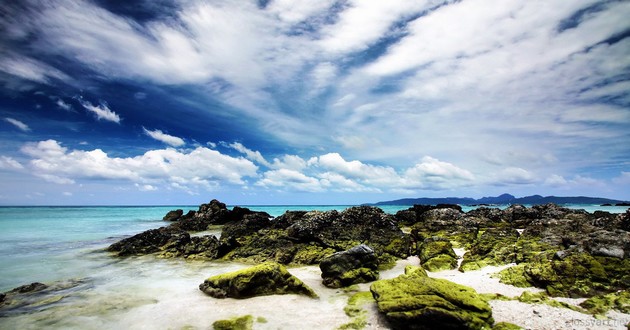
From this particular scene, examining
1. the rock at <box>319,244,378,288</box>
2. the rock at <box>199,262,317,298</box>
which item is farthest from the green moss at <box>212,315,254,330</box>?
the rock at <box>319,244,378,288</box>

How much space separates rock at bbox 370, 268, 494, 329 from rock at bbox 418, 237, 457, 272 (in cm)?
478

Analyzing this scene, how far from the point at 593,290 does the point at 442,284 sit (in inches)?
171

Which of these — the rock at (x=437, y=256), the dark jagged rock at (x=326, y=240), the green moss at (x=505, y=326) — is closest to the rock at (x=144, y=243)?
the dark jagged rock at (x=326, y=240)

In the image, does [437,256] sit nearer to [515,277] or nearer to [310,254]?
[515,277]

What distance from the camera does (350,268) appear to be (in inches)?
458

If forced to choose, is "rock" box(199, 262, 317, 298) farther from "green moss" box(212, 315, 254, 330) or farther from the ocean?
"green moss" box(212, 315, 254, 330)

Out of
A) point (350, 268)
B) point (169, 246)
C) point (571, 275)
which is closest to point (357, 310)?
point (350, 268)

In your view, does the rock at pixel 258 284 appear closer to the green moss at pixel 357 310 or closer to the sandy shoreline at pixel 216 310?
the sandy shoreline at pixel 216 310

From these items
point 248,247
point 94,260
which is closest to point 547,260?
point 248,247

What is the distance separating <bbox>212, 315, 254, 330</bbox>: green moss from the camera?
7941 mm

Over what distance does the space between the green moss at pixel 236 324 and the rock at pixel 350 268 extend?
3822 millimetres

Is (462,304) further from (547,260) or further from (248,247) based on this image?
(248,247)

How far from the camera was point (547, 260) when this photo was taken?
10.5 m

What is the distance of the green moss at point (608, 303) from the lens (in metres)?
7.50
